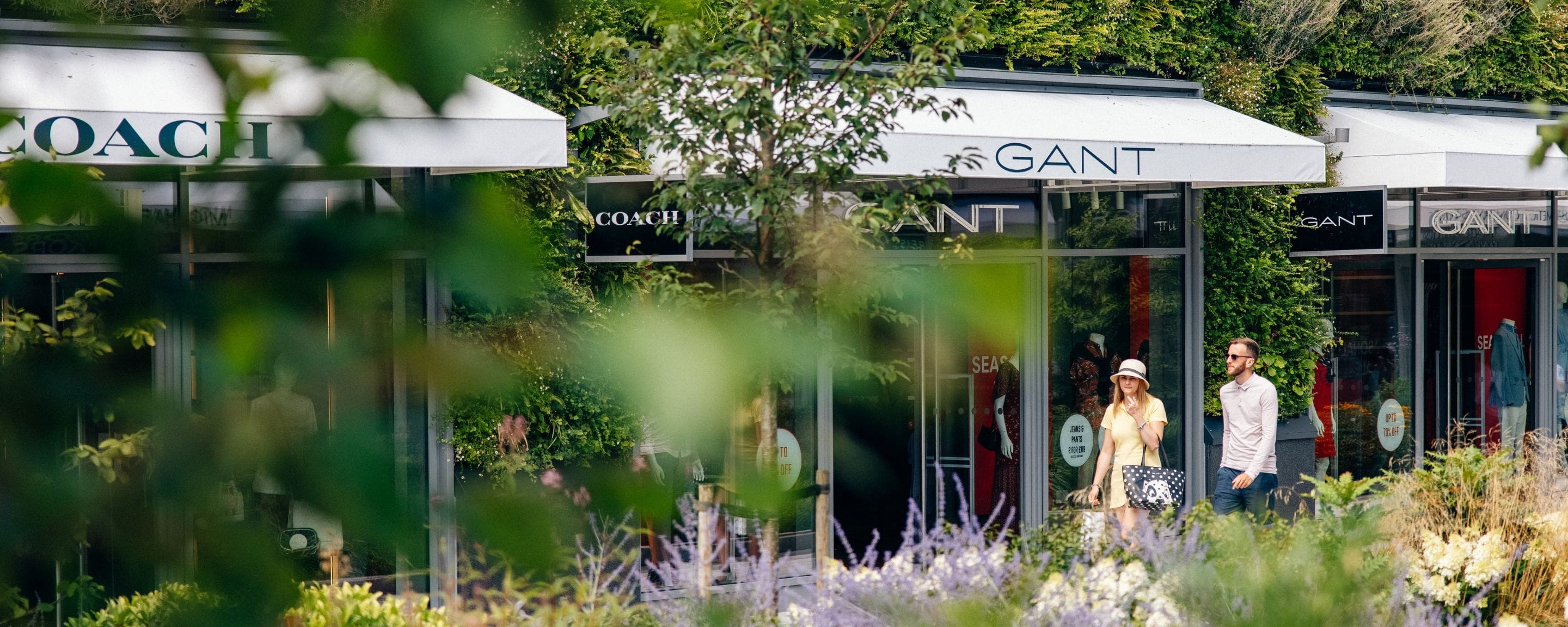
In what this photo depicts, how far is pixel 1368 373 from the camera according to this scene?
10.7 metres

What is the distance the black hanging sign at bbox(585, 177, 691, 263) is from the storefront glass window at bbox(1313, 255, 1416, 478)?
534 centimetres

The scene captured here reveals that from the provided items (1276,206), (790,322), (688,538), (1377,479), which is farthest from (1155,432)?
(790,322)

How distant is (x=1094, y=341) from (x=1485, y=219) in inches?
156

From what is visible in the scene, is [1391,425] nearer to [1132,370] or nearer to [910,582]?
[1132,370]

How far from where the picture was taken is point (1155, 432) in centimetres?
741

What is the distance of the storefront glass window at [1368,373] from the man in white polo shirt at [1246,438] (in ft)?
9.13

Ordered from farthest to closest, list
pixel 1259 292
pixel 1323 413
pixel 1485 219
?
pixel 1485 219, pixel 1323 413, pixel 1259 292

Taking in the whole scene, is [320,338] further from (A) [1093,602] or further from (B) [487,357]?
(A) [1093,602]

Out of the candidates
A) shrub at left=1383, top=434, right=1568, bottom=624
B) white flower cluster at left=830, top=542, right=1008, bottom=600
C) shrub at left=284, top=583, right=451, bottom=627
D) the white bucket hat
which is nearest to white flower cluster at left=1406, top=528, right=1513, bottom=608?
shrub at left=1383, top=434, right=1568, bottom=624

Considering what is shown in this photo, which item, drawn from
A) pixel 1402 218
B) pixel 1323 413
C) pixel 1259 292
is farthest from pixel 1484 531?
pixel 1402 218

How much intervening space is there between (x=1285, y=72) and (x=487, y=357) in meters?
9.96

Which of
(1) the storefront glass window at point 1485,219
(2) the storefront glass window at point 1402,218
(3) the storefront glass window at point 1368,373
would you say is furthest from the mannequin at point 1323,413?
(1) the storefront glass window at point 1485,219

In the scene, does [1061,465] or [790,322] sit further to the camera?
[1061,465]

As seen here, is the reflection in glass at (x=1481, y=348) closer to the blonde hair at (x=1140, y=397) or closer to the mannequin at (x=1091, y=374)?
the mannequin at (x=1091, y=374)
